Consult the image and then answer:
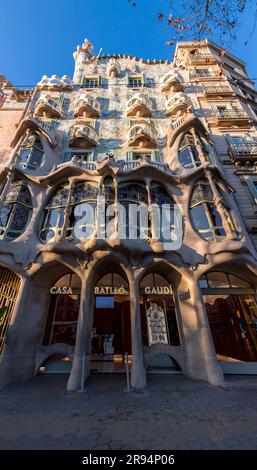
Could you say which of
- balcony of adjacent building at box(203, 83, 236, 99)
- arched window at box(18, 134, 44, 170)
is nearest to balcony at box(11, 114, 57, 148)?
arched window at box(18, 134, 44, 170)

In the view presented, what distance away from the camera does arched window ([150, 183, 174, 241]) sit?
35.0 feet

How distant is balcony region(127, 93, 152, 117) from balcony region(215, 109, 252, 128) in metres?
6.29

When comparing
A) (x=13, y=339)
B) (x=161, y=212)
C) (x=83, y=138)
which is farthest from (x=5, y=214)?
(x=161, y=212)

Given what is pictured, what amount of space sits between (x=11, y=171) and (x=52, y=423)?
40.7 feet

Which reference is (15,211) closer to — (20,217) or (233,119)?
(20,217)

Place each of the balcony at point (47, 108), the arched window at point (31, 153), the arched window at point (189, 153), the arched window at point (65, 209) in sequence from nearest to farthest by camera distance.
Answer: the arched window at point (65, 209) → the arched window at point (189, 153) → the arched window at point (31, 153) → the balcony at point (47, 108)

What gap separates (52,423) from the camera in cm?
491

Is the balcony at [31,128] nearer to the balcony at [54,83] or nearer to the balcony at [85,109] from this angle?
the balcony at [85,109]

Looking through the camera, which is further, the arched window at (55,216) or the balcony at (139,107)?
the balcony at (139,107)

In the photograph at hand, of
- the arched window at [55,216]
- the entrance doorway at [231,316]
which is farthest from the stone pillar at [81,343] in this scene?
the entrance doorway at [231,316]

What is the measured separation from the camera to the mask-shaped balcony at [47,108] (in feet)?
56.9
